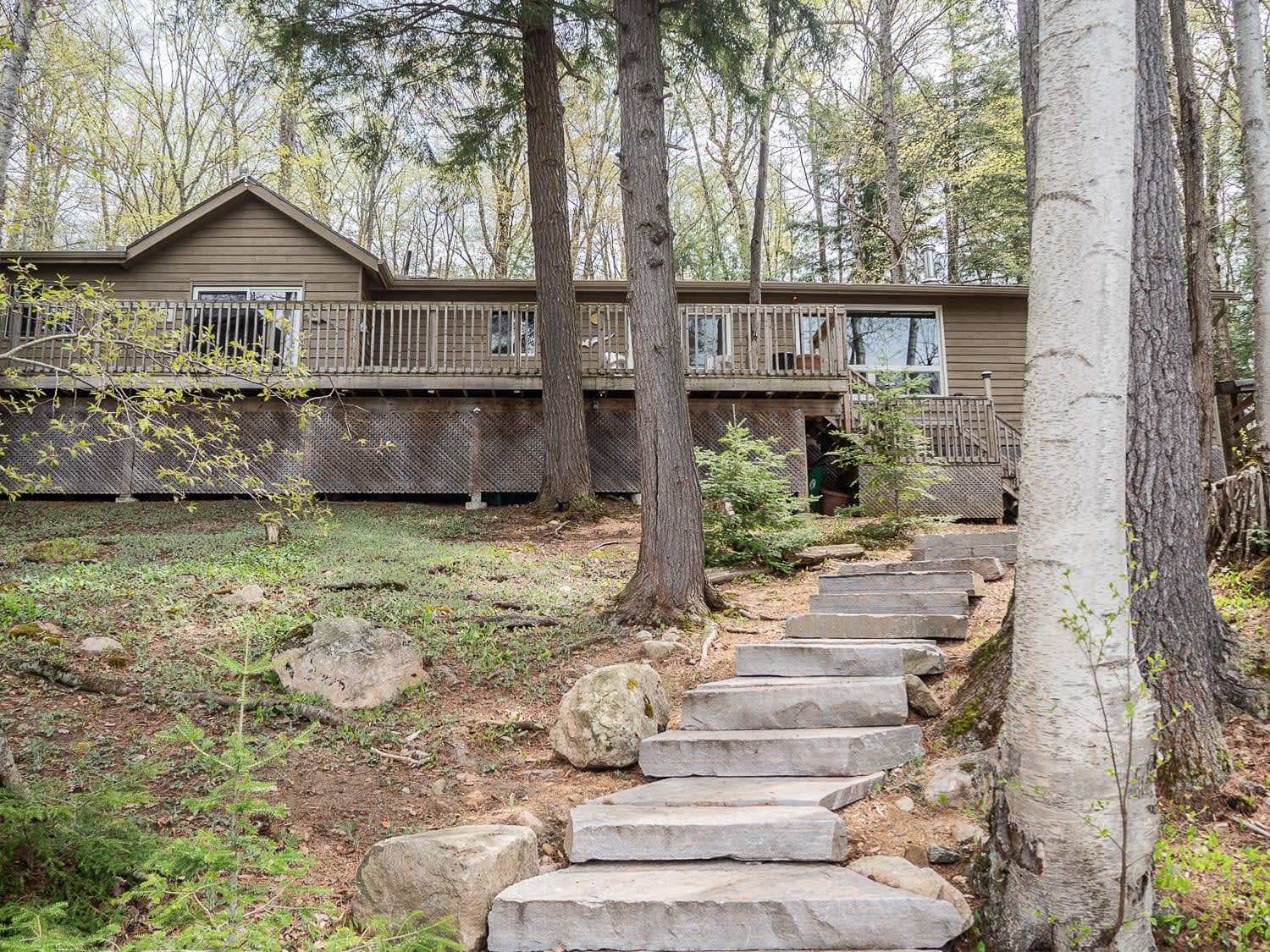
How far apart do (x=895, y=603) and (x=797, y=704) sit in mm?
1683

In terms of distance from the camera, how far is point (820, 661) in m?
4.39

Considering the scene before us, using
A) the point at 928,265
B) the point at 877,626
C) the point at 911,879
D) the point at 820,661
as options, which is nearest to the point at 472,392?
the point at 877,626

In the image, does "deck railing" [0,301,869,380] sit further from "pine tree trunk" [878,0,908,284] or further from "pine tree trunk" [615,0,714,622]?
"pine tree trunk" [878,0,908,284]

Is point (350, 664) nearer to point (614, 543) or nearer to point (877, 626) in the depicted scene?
point (877, 626)

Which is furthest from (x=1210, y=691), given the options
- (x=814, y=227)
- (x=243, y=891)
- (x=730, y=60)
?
(x=814, y=227)

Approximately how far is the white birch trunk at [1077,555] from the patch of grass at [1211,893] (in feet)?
0.85

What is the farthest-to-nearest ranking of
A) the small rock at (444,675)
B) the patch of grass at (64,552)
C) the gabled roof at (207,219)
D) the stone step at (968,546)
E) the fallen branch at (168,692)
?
1. the gabled roof at (207,219)
2. the patch of grass at (64,552)
3. the stone step at (968,546)
4. the small rock at (444,675)
5. the fallen branch at (168,692)

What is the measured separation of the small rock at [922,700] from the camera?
383 cm

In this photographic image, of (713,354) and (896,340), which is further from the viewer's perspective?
(896,340)

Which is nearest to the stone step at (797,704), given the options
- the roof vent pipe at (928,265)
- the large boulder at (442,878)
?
the large boulder at (442,878)

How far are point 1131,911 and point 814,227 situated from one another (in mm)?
22977

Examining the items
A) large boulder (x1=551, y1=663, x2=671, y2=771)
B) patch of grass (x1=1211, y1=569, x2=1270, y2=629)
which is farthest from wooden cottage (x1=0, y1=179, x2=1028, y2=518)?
large boulder (x1=551, y1=663, x2=671, y2=771)

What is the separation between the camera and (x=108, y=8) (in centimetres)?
1881

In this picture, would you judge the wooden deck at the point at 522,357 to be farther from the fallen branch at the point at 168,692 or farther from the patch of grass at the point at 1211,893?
the patch of grass at the point at 1211,893
